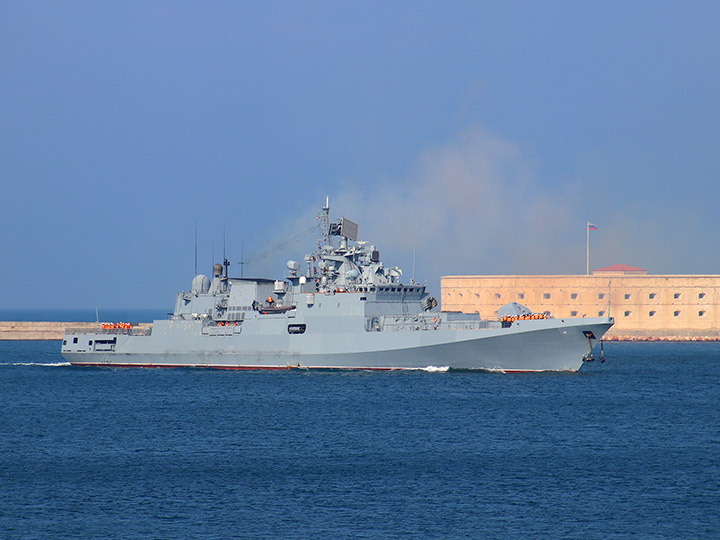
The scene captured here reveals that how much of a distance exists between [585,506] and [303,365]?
83.8ft

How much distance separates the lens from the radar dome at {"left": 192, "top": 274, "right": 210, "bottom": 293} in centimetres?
5012

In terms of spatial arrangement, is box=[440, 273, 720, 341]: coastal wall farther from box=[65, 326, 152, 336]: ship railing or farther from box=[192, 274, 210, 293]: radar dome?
box=[65, 326, 152, 336]: ship railing

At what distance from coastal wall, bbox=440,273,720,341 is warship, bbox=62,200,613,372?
1802 inches

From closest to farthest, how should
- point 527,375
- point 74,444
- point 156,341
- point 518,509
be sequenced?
point 518,509 < point 74,444 < point 527,375 < point 156,341

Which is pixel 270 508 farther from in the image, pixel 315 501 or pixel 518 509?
pixel 518 509

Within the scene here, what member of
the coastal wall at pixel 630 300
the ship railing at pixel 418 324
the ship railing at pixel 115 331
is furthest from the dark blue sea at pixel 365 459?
the coastal wall at pixel 630 300

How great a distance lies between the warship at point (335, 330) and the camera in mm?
39812

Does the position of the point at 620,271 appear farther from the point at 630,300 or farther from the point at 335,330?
the point at 335,330

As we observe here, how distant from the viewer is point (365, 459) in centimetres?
2388

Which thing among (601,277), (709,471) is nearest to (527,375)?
(709,471)

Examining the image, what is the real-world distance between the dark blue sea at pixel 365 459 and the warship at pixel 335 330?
1.49 meters

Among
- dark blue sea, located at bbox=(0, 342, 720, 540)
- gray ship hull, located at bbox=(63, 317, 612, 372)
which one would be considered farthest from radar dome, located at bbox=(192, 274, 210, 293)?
dark blue sea, located at bbox=(0, 342, 720, 540)

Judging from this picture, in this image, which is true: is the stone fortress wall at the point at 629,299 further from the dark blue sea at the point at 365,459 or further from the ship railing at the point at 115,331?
the dark blue sea at the point at 365,459

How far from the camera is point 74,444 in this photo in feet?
86.3
